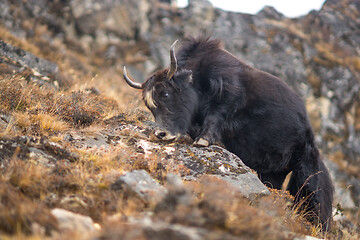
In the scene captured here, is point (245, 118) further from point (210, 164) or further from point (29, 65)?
point (29, 65)

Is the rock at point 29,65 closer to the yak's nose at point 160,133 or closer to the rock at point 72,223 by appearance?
the yak's nose at point 160,133

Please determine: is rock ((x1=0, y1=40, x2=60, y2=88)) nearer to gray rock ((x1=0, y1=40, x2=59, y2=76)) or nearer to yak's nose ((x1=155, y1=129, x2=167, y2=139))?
gray rock ((x1=0, y1=40, x2=59, y2=76))

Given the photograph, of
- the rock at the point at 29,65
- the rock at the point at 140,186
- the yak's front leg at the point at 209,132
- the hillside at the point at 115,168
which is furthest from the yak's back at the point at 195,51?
the rock at the point at 29,65

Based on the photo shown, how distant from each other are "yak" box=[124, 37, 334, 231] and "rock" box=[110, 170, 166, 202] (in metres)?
2.16

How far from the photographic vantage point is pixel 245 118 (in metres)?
5.42

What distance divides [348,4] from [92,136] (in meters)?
25.9

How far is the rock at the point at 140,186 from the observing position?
264 cm

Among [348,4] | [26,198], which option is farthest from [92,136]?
[348,4]

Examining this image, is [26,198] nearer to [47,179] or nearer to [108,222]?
[47,179]

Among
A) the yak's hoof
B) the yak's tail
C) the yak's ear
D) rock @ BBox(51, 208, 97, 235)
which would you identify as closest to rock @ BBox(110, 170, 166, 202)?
rock @ BBox(51, 208, 97, 235)

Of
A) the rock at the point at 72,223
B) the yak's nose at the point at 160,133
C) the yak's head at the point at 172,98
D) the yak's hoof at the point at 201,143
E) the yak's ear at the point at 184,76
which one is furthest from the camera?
the yak's ear at the point at 184,76

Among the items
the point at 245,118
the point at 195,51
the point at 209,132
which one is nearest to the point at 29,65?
the point at 195,51

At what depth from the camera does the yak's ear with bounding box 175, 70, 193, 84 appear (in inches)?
212

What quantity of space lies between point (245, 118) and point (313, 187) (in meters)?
1.83
